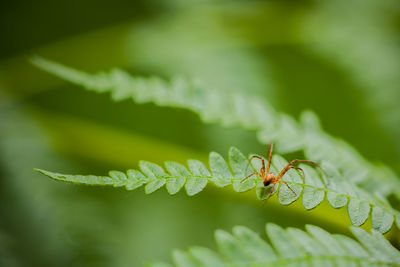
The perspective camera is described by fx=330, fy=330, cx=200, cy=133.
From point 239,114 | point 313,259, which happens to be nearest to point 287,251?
point 313,259

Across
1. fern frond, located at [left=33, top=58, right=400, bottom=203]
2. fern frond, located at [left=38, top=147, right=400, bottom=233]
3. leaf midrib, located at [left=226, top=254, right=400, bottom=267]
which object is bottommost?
leaf midrib, located at [left=226, top=254, right=400, bottom=267]

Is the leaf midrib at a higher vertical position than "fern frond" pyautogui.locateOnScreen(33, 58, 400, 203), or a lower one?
lower

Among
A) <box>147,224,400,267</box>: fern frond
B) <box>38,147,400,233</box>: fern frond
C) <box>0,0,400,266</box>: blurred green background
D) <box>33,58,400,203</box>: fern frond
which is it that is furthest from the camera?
<box>0,0,400,266</box>: blurred green background

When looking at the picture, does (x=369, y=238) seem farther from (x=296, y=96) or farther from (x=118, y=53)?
(x=118, y=53)

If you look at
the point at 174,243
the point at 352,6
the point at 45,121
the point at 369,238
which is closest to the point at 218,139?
the point at 174,243

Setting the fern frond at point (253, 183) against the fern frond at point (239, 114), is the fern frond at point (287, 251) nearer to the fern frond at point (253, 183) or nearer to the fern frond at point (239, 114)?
the fern frond at point (253, 183)

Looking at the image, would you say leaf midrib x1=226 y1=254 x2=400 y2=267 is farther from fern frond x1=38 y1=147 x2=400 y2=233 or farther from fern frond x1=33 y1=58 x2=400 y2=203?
fern frond x1=33 y1=58 x2=400 y2=203

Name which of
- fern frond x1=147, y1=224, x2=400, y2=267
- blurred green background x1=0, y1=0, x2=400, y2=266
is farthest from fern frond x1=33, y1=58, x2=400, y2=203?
fern frond x1=147, y1=224, x2=400, y2=267
